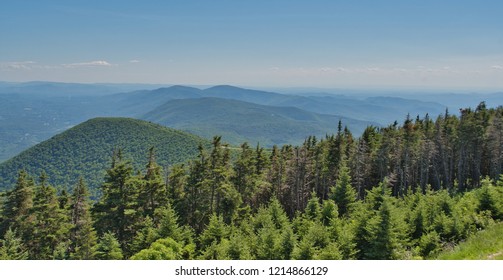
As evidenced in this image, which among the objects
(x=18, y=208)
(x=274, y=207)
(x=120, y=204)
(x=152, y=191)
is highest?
(x=274, y=207)

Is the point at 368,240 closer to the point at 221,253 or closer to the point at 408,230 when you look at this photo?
the point at 408,230

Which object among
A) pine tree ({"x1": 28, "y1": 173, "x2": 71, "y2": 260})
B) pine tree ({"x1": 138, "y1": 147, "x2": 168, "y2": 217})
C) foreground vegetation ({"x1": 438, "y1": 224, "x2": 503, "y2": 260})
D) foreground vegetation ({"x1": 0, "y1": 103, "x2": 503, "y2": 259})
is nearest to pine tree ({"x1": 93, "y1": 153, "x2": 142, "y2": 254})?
foreground vegetation ({"x1": 0, "y1": 103, "x2": 503, "y2": 259})

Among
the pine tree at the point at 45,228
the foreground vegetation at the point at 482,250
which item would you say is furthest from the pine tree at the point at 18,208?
the foreground vegetation at the point at 482,250

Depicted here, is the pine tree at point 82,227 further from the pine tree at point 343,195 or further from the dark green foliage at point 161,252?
the pine tree at point 343,195

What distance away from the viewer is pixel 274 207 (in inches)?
1312

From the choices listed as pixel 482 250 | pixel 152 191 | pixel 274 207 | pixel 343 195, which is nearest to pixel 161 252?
pixel 274 207

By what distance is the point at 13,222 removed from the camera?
37125 millimetres

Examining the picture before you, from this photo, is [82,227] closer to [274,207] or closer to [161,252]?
[161,252]

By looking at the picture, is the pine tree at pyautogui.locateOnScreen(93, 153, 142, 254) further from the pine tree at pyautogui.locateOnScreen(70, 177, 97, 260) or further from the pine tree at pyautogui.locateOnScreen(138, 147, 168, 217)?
the pine tree at pyautogui.locateOnScreen(70, 177, 97, 260)

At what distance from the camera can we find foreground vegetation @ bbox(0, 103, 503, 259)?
19.3 meters

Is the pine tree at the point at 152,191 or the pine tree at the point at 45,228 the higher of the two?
the pine tree at the point at 152,191

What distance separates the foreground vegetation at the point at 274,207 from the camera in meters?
19.3

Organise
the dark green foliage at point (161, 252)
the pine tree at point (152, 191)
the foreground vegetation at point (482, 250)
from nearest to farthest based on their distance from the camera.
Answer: the foreground vegetation at point (482, 250)
the dark green foliage at point (161, 252)
the pine tree at point (152, 191)

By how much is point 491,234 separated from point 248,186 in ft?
128
